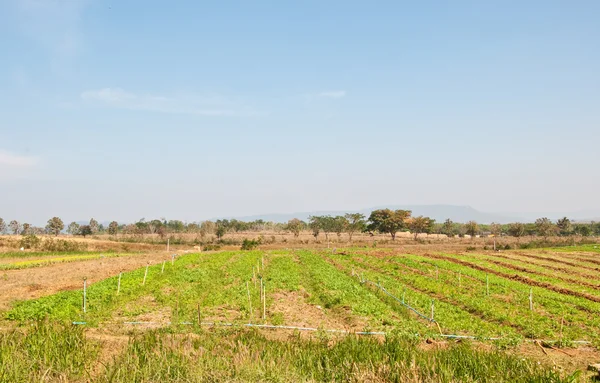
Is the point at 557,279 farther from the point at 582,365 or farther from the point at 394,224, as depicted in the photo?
the point at 394,224

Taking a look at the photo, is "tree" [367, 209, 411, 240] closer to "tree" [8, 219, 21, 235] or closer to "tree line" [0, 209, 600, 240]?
"tree line" [0, 209, 600, 240]

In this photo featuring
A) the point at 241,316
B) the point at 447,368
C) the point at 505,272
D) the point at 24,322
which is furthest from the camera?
the point at 505,272

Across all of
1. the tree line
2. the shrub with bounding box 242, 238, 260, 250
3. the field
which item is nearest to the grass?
the field

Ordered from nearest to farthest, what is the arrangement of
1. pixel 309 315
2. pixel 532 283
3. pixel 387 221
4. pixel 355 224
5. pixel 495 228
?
pixel 309 315, pixel 532 283, pixel 387 221, pixel 355 224, pixel 495 228

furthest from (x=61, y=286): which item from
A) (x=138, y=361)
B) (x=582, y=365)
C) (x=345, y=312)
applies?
(x=582, y=365)

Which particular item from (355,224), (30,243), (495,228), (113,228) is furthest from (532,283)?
(113,228)

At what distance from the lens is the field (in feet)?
31.9

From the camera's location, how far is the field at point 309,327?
31.9ft

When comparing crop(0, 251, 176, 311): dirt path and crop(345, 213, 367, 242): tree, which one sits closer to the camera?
crop(0, 251, 176, 311): dirt path

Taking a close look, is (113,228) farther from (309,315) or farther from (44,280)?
(309,315)

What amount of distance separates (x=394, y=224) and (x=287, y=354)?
9648 centimetres

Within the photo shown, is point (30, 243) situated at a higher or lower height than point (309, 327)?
higher

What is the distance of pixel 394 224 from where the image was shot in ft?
341

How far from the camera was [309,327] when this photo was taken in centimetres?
1731
